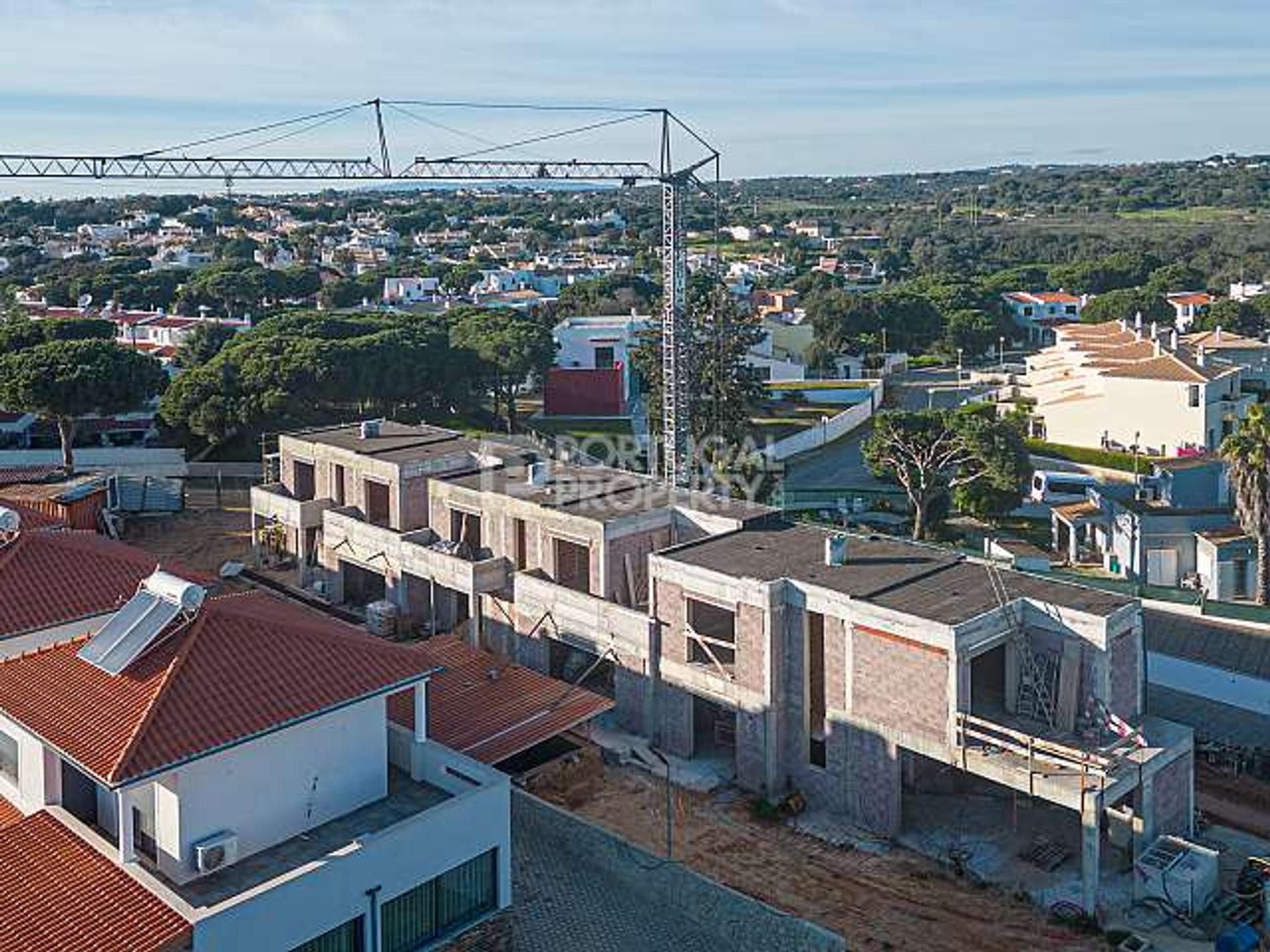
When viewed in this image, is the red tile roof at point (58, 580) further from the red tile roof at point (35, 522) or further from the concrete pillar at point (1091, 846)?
the concrete pillar at point (1091, 846)

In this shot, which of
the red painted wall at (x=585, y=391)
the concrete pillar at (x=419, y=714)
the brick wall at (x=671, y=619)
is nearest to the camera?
the concrete pillar at (x=419, y=714)

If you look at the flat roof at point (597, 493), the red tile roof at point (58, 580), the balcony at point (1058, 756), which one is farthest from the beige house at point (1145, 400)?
the red tile roof at point (58, 580)

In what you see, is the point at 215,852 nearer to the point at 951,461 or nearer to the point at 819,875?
the point at 819,875

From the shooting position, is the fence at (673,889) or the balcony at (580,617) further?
the balcony at (580,617)

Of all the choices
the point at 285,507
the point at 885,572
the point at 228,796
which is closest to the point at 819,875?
the point at 885,572

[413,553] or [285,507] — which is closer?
[413,553]

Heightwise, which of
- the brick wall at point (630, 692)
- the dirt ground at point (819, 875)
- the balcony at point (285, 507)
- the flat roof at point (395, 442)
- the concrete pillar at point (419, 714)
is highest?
the flat roof at point (395, 442)

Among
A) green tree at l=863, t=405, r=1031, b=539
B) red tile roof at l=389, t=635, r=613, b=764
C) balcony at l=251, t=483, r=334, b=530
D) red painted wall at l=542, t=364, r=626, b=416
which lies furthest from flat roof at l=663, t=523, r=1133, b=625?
red painted wall at l=542, t=364, r=626, b=416
